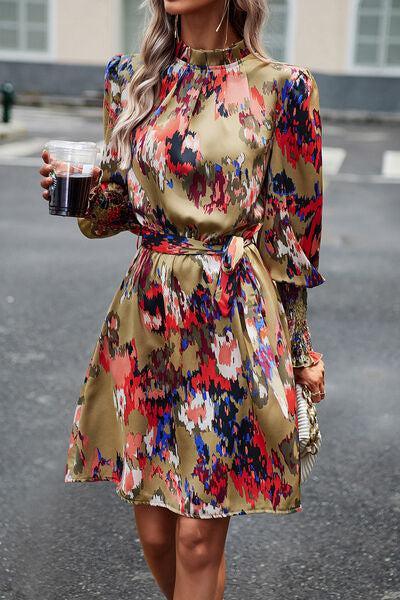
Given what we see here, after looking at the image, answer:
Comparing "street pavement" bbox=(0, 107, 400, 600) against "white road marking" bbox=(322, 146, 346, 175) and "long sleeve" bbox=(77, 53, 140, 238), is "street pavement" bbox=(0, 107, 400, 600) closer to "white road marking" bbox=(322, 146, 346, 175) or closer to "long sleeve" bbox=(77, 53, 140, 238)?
"long sleeve" bbox=(77, 53, 140, 238)

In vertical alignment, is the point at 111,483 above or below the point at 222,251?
below

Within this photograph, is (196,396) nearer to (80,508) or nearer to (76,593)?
(76,593)

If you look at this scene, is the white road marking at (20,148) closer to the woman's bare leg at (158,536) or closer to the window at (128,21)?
the window at (128,21)

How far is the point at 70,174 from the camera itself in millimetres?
2447

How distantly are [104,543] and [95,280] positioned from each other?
426cm

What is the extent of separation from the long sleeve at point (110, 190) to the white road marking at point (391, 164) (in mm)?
12131

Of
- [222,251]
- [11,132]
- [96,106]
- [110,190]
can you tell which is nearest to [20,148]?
[11,132]

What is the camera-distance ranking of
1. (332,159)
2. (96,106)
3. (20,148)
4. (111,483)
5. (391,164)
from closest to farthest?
(111,483)
(391,164)
(20,148)
(332,159)
(96,106)

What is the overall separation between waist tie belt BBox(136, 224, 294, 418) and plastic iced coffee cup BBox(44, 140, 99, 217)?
0.21 metres

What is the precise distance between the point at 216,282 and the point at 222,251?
0.07 m

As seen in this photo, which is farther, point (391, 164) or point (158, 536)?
point (391, 164)

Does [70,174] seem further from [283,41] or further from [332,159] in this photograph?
[283,41]

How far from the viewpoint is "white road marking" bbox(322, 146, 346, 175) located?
587 inches

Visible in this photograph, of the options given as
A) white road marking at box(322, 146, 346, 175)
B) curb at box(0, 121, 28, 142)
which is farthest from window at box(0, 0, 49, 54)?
white road marking at box(322, 146, 346, 175)
